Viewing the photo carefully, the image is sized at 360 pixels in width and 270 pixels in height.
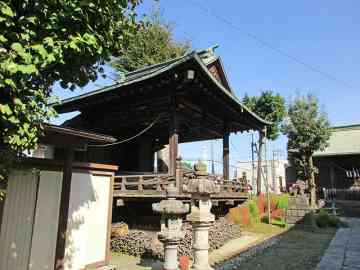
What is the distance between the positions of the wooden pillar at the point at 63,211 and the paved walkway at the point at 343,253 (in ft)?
21.5

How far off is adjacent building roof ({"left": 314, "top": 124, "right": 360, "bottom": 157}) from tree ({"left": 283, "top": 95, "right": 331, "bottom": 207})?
11.6 feet

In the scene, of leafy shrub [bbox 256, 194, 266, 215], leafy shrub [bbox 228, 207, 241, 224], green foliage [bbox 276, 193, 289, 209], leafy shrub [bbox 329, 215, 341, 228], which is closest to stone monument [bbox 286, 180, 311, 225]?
green foliage [bbox 276, 193, 289, 209]

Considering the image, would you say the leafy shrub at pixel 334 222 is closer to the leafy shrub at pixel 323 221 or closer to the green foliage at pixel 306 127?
the leafy shrub at pixel 323 221

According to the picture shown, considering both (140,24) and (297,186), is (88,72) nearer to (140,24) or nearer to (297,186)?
(140,24)

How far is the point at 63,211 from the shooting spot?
661 cm

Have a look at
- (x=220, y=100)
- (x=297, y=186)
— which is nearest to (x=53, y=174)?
(x=220, y=100)

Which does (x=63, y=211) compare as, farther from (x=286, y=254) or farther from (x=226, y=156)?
(x=226, y=156)

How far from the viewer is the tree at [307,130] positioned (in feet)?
74.5

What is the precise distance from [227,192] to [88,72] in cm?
941

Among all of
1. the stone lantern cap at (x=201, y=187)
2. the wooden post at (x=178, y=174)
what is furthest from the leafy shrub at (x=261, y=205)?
the stone lantern cap at (x=201, y=187)

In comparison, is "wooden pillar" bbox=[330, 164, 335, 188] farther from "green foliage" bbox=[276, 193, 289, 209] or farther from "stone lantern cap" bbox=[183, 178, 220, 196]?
"stone lantern cap" bbox=[183, 178, 220, 196]

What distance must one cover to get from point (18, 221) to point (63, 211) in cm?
92

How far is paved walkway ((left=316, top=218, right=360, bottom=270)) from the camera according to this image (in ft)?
26.7

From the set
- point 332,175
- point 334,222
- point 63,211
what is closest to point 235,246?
point 334,222
